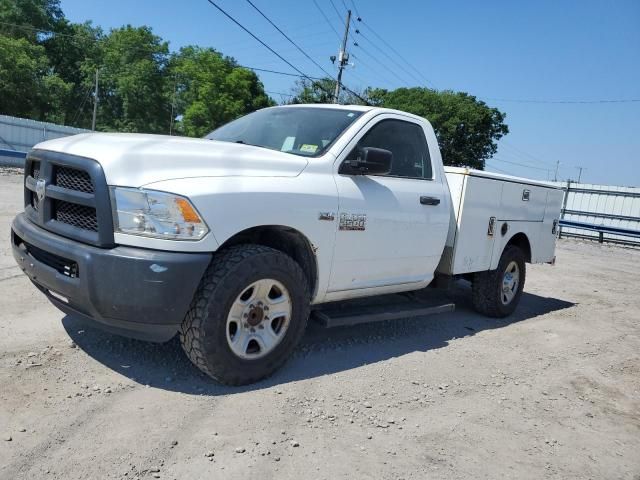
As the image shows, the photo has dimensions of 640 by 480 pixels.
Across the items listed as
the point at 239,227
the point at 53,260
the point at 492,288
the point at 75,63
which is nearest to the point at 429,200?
the point at 492,288

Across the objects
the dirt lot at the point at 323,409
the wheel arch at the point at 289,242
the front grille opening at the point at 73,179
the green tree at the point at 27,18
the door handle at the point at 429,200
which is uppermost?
the green tree at the point at 27,18

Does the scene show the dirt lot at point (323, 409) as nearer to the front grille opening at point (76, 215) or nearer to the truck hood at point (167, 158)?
the front grille opening at point (76, 215)

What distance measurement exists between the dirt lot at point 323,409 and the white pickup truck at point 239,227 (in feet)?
1.18

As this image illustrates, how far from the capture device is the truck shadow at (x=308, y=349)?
351 centimetres

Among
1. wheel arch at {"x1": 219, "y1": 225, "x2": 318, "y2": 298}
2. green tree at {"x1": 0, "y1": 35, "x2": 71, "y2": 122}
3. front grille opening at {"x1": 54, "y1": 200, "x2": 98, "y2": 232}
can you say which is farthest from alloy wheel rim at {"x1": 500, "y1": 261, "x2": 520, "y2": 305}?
green tree at {"x1": 0, "y1": 35, "x2": 71, "y2": 122}

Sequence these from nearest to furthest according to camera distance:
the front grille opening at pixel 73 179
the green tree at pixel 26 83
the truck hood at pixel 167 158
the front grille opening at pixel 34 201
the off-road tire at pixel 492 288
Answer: the truck hood at pixel 167 158, the front grille opening at pixel 73 179, the front grille opening at pixel 34 201, the off-road tire at pixel 492 288, the green tree at pixel 26 83

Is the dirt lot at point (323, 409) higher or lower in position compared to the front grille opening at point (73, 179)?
lower

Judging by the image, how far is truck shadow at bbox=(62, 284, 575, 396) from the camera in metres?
3.51

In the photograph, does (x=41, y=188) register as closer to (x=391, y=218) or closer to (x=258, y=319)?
(x=258, y=319)

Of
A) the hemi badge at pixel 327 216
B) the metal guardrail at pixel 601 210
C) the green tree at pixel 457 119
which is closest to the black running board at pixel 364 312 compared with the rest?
the hemi badge at pixel 327 216

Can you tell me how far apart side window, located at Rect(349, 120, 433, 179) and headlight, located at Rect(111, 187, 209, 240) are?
1726 millimetres

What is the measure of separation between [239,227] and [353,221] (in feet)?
3.34

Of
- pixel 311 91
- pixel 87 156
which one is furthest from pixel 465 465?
pixel 311 91

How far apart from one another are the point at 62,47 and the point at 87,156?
6202cm
